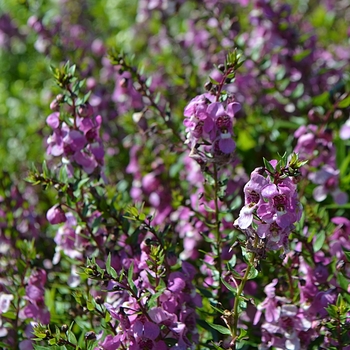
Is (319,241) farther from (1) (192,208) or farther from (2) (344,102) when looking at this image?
(2) (344,102)

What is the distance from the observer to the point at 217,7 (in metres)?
2.99

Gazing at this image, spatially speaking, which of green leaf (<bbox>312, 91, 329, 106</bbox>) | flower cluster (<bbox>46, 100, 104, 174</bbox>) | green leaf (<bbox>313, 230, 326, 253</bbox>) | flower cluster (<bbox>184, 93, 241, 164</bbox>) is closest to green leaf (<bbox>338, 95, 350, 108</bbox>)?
green leaf (<bbox>312, 91, 329, 106</bbox>)

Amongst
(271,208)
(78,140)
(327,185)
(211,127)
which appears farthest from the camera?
(327,185)

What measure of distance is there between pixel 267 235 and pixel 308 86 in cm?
168

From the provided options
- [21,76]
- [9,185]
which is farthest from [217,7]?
[21,76]

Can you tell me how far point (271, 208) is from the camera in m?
1.41

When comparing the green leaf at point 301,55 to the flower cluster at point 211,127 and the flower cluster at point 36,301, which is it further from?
the flower cluster at point 36,301

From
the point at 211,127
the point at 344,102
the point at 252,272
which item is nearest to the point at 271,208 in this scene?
the point at 252,272

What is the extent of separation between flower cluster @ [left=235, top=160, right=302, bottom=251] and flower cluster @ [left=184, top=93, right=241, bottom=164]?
0.25 meters

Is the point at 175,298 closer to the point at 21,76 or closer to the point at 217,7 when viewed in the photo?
the point at 217,7

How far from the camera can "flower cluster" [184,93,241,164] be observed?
1.65 m

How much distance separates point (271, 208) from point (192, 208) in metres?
0.73

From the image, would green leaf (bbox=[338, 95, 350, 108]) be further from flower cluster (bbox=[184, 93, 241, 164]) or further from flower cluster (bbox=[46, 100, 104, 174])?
flower cluster (bbox=[46, 100, 104, 174])

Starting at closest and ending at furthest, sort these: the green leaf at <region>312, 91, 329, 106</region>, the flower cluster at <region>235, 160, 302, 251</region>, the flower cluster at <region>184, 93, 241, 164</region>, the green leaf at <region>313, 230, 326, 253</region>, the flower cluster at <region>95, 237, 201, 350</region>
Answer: the flower cluster at <region>235, 160, 302, 251</region>, the flower cluster at <region>95, 237, 201, 350</region>, the flower cluster at <region>184, 93, 241, 164</region>, the green leaf at <region>313, 230, 326, 253</region>, the green leaf at <region>312, 91, 329, 106</region>
